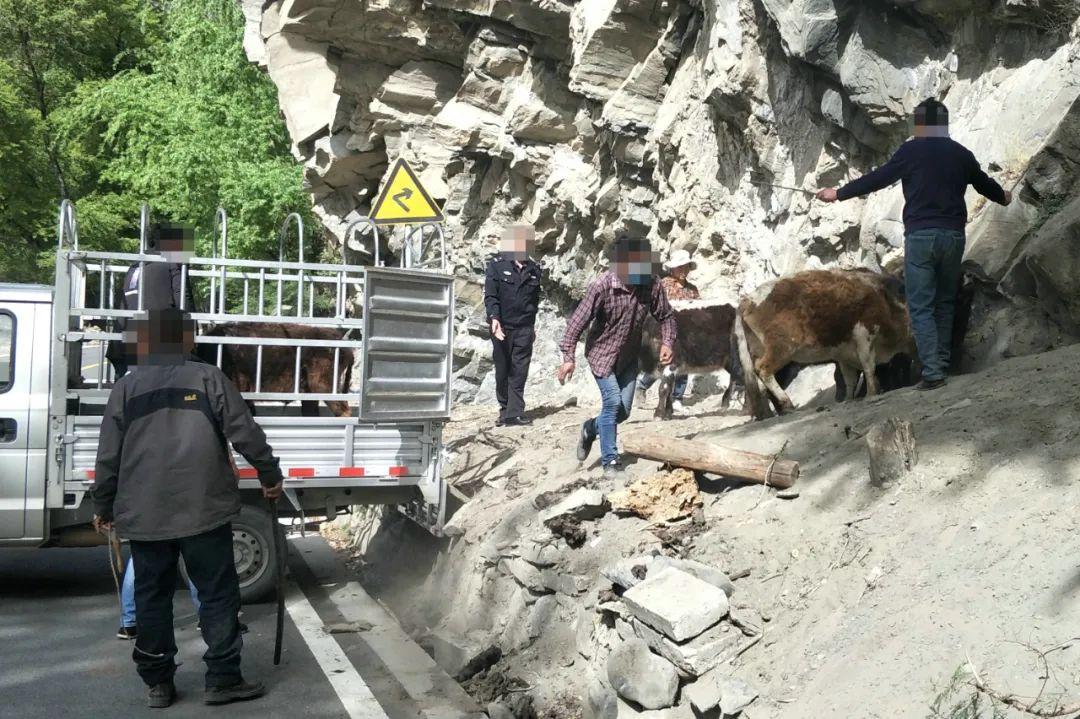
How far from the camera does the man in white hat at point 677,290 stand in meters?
11.2

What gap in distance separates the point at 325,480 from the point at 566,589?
2209mm

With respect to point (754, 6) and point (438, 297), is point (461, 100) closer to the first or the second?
point (754, 6)

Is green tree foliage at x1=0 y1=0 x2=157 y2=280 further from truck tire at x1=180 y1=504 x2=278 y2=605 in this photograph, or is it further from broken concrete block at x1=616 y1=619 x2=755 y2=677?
broken concrete block at x1=616 y1=619 x2=755 y2=677

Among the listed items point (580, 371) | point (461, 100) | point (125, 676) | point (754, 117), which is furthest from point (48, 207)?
point (125, 676)

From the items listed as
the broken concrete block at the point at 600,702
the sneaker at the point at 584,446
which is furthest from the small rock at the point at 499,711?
the sneaker at the point at 584,446

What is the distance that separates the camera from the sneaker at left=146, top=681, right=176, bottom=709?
5.46 m

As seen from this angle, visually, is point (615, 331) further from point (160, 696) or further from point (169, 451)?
point (160, 696)

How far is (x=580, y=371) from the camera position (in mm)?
14977

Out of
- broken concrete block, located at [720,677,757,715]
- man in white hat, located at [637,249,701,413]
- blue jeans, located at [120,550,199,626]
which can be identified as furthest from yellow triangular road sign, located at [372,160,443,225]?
broken concrete block, located at [720,677,757,715]

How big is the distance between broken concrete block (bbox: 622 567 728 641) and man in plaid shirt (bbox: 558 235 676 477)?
236cm

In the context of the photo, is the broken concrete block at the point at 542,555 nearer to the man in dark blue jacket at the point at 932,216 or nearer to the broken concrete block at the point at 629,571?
the broken concrete block at the point at 629,571

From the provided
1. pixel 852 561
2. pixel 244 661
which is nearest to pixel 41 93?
pixel 244 661

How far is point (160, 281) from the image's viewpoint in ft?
24.1

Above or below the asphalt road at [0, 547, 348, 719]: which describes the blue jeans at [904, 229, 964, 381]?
above
